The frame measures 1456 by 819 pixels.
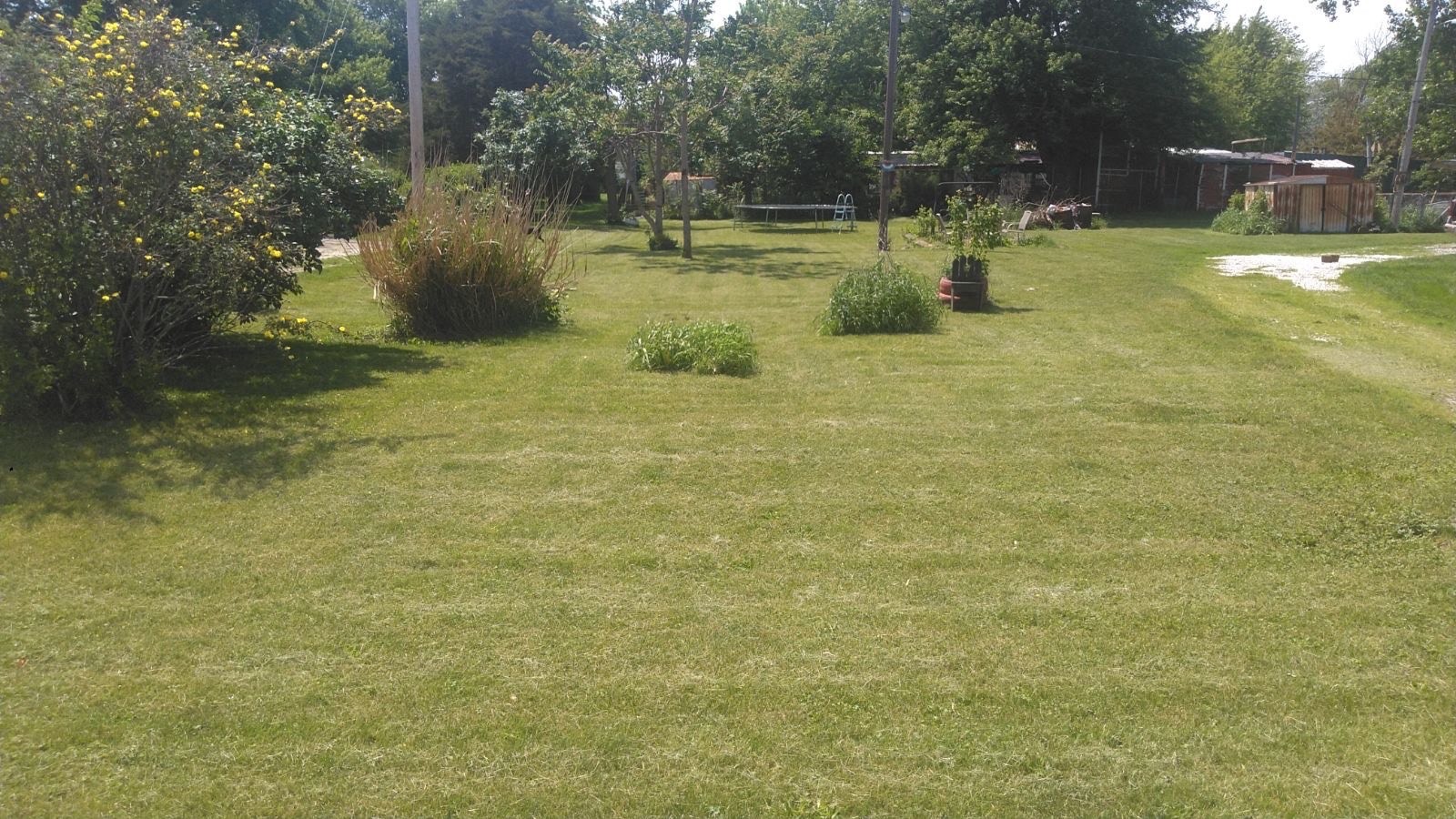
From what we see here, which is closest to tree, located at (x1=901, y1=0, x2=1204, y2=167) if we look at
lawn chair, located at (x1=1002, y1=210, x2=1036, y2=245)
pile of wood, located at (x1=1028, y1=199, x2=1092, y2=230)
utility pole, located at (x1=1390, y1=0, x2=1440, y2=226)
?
pile of wood, located at (x1=1028, y1=199, x2=1092, y2=230)

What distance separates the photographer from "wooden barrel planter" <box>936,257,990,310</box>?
13438mm

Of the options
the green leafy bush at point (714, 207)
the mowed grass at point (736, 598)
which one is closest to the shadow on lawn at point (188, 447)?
the mowed grass at point (736, 598)

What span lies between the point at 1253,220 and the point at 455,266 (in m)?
23.4

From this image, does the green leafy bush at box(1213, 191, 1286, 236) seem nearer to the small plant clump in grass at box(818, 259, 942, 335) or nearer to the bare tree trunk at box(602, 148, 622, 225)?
the bare tree trunk at box(602, 148, 622, 225)

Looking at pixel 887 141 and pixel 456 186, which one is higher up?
pixel 887 141

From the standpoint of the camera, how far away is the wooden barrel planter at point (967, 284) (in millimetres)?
13438

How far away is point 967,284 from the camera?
1343 centimetres

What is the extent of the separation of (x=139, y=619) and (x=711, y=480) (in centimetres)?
300

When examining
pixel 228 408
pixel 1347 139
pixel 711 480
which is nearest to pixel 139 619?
pixel 711 480

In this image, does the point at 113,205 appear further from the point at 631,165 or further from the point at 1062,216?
the point at 1062,216

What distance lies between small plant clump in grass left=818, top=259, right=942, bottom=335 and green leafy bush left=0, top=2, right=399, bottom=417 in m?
5.58

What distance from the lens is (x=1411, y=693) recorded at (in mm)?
3918

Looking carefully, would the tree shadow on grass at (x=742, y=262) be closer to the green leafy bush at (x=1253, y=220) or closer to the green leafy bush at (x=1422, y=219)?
the green leafy bush at (x=1253, y=220)

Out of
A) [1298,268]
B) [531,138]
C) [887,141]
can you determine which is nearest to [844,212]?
[531,138]
